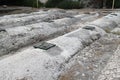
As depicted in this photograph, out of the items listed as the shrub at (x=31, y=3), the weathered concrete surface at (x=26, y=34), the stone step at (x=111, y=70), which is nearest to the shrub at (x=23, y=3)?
the shrub at (x=31, y=3)

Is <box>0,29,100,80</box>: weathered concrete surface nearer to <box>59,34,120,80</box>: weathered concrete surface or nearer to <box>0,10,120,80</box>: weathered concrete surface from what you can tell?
<box>0,10,120,80</box>: weathered concrete surface

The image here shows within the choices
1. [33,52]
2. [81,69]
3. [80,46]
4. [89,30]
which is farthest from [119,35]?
[33,52]

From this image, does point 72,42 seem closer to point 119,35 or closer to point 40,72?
point 40,72

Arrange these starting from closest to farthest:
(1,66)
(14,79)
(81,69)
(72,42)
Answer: (14,79), (1,66), (81,69), (72,42)

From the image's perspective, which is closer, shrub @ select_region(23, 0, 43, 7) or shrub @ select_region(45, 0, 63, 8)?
shrub @ select_region(45, 0, 63, 8)

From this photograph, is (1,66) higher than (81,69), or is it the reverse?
(1,66)

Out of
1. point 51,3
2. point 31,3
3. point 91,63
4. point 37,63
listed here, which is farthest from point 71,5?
point 37,63

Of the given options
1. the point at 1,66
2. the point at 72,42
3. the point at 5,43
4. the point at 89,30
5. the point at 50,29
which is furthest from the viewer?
the point at 50,29

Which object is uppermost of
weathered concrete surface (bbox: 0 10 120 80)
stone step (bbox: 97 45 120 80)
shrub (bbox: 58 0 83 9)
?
shrub (bbox: 58 0 83 9)

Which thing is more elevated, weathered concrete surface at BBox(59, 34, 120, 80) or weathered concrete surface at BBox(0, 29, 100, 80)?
weathered concrete surface at BBox(0, 29, 100, 80)

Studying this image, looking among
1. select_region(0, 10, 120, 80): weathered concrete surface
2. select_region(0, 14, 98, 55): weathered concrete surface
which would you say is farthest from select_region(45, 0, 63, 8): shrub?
select_region(0, 10, 120, 80): weathered concrete surface

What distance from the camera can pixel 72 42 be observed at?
3.29 meters

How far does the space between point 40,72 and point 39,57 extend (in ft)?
0.92

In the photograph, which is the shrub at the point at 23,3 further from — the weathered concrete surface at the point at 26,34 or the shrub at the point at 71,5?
the weathered concrete surface at the point at 26,34
